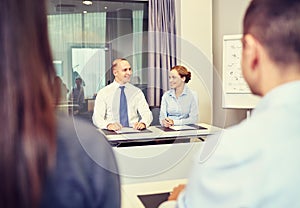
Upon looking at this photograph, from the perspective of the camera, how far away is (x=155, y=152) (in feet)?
9.18

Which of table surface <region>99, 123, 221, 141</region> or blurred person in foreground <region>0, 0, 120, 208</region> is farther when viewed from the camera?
table surface <region>99, 123, 221, 141</region>

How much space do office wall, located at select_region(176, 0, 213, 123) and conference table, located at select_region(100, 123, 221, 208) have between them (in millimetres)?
1495

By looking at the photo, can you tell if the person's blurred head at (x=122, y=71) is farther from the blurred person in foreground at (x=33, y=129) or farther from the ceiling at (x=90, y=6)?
the blurred person in foreground at (x=33, y=129)

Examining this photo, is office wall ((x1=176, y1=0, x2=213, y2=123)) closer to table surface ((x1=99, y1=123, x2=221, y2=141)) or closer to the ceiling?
the ceiling

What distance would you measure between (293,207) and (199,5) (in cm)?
419

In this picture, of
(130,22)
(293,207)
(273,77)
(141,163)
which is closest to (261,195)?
(293,207)

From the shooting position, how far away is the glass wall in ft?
14.0

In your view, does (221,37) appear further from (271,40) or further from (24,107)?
(24,107)

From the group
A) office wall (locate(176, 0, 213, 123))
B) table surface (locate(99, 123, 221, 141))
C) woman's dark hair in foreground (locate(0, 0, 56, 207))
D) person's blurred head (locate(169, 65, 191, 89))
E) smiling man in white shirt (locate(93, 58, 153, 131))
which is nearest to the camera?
woman's dark hair in foreground (locate(0, 0, 56, 207))

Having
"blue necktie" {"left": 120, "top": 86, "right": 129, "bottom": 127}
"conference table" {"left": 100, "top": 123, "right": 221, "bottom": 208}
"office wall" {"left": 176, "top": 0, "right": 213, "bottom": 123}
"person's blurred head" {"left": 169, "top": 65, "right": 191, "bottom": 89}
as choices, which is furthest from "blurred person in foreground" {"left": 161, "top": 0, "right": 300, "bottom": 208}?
"office wall" {"left": 176, "top": 0, "right": 213, "bottom": 123}

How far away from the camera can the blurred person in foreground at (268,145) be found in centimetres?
63

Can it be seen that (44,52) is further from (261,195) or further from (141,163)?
(141,163)

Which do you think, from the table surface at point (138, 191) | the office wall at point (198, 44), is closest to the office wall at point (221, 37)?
the office wall at point (198, 44)

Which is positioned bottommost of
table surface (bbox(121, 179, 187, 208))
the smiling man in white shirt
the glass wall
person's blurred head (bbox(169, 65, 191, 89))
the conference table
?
the conference table
